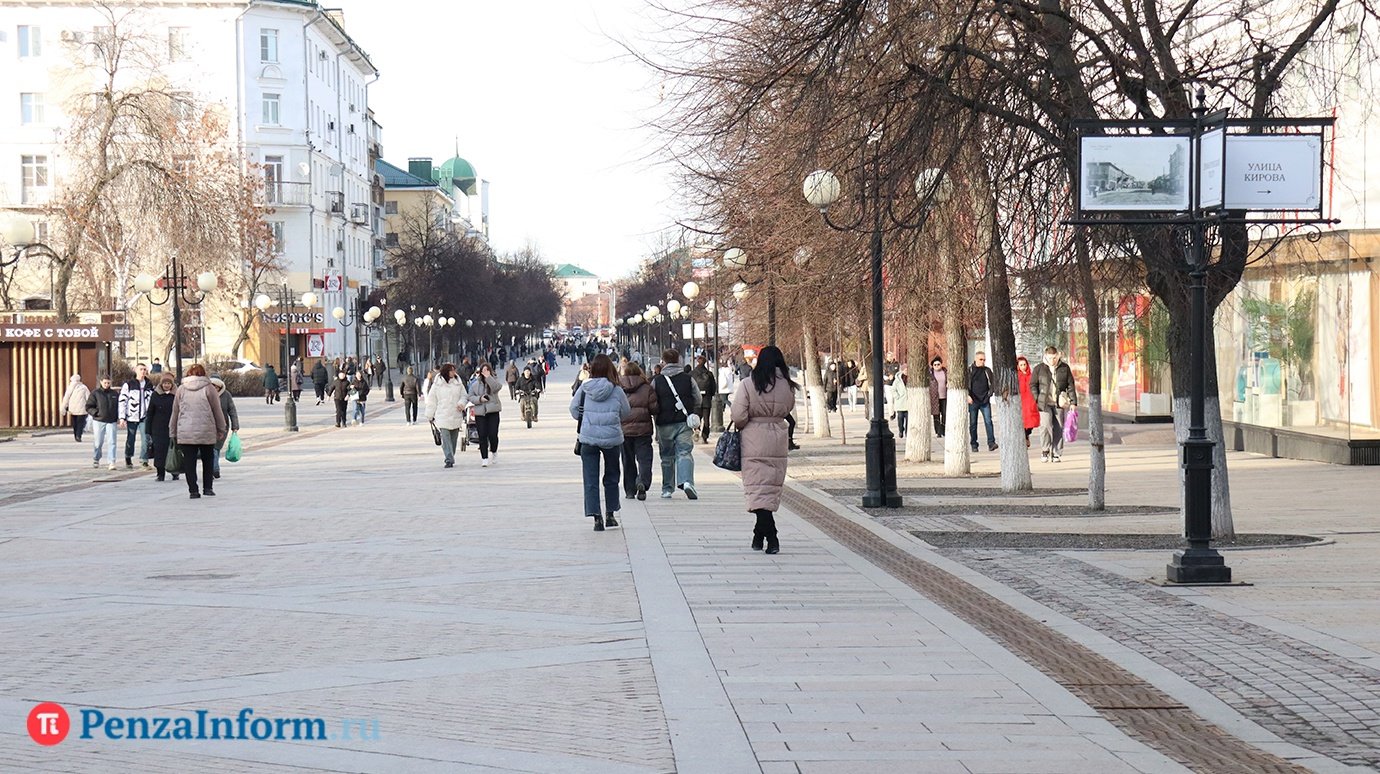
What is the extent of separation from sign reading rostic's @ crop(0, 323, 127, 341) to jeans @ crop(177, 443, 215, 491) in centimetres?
1971

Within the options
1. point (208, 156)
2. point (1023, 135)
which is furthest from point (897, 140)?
point (208, 156)

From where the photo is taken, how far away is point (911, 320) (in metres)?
25.2

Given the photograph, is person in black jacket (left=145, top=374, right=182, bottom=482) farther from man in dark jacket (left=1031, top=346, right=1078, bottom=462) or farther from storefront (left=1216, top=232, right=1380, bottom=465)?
storefront (left=1216, top=232, right=1380, bottom=465)

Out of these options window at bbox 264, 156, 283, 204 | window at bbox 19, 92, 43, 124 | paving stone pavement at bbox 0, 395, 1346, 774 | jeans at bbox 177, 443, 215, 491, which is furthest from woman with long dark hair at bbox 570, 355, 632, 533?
window at bbox 264, 156, 283, 204

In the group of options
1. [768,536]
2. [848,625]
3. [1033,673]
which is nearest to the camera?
[1033,673]

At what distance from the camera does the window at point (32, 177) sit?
3066 inches

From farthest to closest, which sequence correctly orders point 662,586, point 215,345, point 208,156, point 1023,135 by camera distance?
point 215,345, point 208,156, point 1023,135, point 662,586

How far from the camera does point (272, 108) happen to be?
87.1 metres

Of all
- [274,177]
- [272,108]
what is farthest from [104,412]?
[274,177]

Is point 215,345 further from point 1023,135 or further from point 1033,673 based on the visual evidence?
point 1033,673

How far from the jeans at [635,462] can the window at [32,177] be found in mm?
63496

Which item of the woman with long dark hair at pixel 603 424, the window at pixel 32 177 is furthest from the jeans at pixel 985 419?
the window at pixel 32 177

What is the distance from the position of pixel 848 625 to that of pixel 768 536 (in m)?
4.08

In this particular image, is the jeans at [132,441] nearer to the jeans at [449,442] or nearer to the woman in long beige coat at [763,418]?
the jeans at [449,442]
